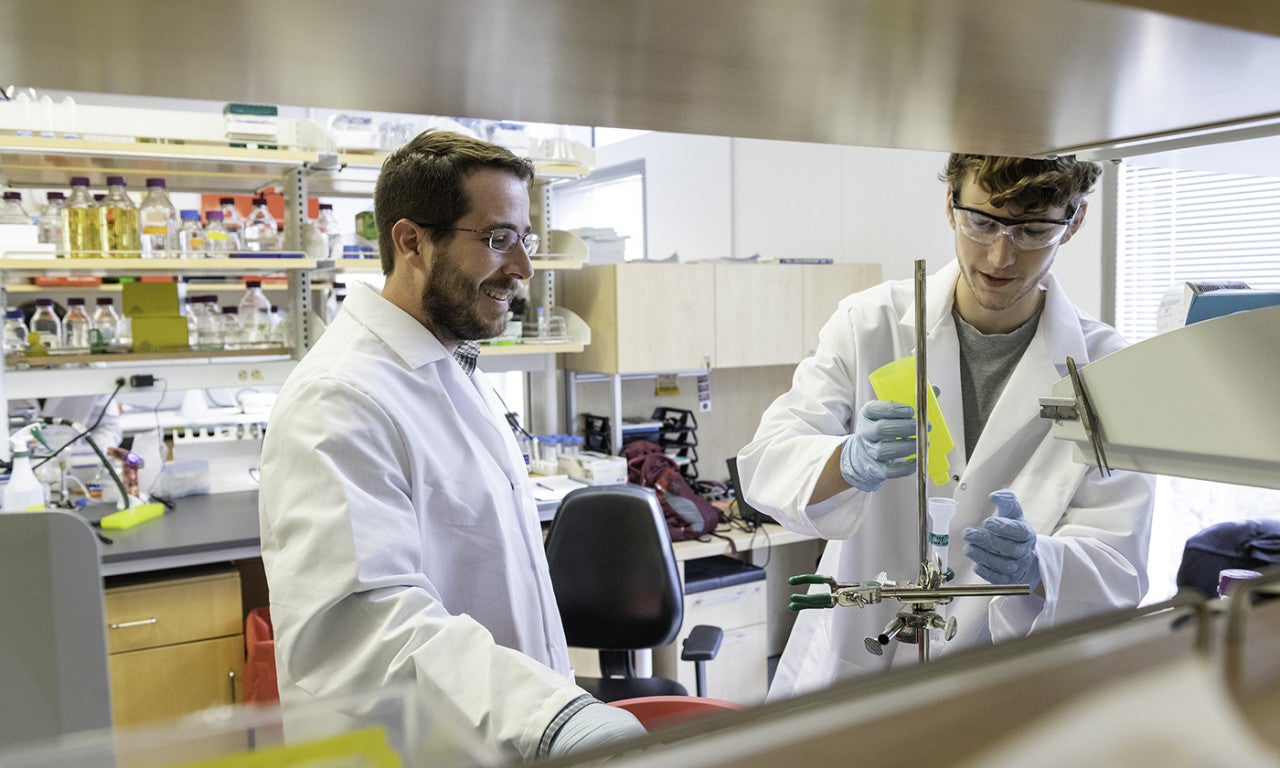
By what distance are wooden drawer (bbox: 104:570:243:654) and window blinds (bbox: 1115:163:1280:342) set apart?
10.6 feet

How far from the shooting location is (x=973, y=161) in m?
1.40

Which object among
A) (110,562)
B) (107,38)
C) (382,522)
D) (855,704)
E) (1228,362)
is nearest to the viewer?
(855,704)

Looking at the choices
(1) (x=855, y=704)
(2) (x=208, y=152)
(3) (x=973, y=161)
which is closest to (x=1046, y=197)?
(3) (x=973, y=161)

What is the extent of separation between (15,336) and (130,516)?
775 millimetres

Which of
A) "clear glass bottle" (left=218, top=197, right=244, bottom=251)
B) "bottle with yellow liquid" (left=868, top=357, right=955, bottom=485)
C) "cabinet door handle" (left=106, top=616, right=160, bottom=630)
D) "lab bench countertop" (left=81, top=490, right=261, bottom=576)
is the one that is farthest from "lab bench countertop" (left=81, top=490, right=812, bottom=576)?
"bottle with yellow liquid" (left=868, top=357, right=955, bottom=485)

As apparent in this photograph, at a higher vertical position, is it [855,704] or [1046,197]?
[1046,197]

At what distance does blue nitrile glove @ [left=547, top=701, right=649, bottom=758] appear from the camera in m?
0.87

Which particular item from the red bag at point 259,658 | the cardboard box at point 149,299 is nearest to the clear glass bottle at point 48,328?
the cardboard box at point 149,299

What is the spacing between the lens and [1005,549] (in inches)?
51.6

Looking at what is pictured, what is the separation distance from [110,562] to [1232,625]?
8.82 feet

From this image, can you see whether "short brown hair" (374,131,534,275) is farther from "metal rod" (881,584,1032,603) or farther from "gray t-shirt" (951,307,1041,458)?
"metal rod" (881,584,1032,603)

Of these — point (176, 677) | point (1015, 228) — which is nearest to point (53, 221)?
point (176, 677)

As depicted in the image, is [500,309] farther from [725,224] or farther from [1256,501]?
[725,224]

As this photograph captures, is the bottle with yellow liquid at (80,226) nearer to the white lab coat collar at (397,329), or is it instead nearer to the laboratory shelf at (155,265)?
the laboratory shelf at (155,265)
